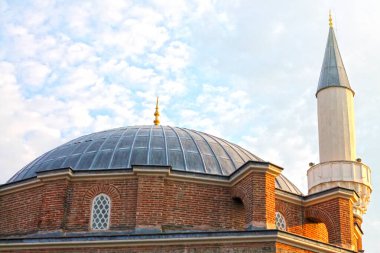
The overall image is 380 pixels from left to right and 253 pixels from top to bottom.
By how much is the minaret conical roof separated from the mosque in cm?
641

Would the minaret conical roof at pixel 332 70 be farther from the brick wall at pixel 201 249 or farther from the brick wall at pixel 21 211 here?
the brick wall at pixel 21 211

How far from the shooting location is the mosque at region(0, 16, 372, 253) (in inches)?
Answer: 504

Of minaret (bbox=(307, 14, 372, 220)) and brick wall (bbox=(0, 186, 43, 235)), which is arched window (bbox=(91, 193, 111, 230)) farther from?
minaret (bbox=(307, 14, 372, 220))

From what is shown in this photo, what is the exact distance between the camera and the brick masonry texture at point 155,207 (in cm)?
1434

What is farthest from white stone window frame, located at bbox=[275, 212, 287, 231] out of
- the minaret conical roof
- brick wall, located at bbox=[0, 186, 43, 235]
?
the minaret conical roof

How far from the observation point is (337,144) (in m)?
22.0

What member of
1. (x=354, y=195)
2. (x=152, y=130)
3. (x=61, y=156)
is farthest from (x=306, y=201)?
(x=61, y=156)

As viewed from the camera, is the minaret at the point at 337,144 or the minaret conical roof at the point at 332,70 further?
the minaret conical roof at the point at 332,70

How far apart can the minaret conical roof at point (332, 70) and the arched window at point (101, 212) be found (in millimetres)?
11358

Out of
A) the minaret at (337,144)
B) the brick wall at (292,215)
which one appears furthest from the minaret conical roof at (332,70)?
the brick wall at (292,215)

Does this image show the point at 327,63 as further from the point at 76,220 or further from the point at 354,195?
the point at 76,220

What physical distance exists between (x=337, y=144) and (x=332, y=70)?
331 cm

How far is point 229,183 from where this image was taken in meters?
15.3

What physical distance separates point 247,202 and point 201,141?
4.07 m
